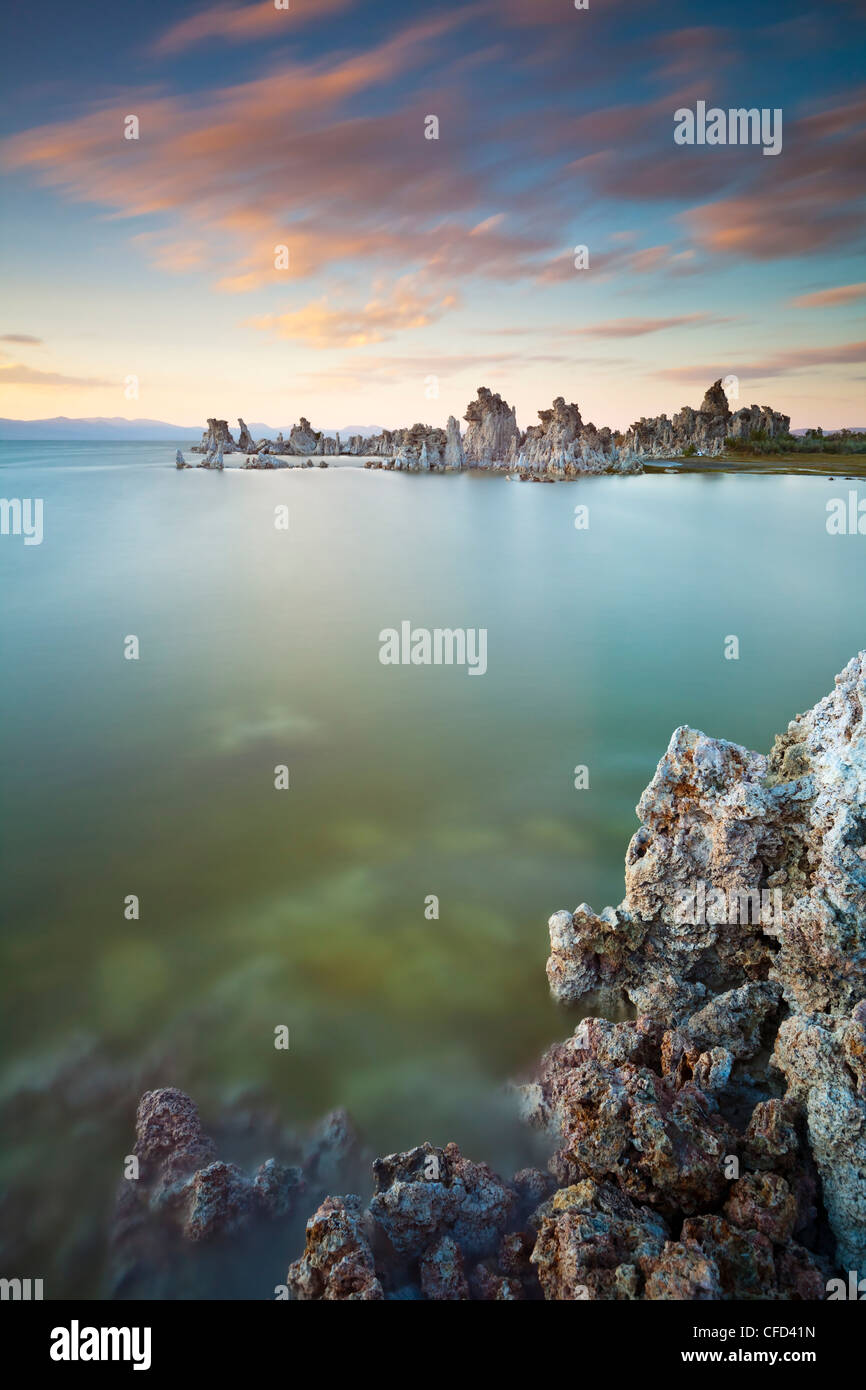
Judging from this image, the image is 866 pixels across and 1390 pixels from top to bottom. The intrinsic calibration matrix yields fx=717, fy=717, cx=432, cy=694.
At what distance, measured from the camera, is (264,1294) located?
5602 mm

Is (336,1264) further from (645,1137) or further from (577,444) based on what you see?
(577,444)

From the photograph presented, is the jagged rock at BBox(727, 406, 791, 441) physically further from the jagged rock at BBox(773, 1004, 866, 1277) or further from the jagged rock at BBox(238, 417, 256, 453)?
the jagged rock at BBox(773, 1004, 866, 1277)

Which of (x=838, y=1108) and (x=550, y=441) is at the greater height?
(x=550, y=441)

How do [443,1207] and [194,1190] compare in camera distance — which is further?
[194,1190]

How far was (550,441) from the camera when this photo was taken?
356 ft

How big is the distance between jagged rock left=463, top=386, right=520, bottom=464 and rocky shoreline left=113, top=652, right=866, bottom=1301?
121 m

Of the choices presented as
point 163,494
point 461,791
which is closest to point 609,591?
point 461,791

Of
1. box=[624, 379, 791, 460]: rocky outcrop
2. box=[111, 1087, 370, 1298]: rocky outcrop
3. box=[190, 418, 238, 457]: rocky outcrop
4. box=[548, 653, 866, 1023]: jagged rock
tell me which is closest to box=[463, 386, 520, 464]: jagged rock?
box=[624, 379, 791, 460]: rocky outcrop

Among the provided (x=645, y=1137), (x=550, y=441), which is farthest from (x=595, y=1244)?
(x=550, y=441)

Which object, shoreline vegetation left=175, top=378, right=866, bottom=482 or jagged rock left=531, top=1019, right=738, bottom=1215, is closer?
jagged rock left=531, top=1019, right=738, bottom=1215

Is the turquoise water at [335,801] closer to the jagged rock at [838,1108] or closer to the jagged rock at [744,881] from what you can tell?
the jagged rock at [744,881]

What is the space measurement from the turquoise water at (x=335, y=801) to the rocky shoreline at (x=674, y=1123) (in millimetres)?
735

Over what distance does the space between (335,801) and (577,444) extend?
106 meters

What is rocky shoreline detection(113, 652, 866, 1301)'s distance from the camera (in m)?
4.82
